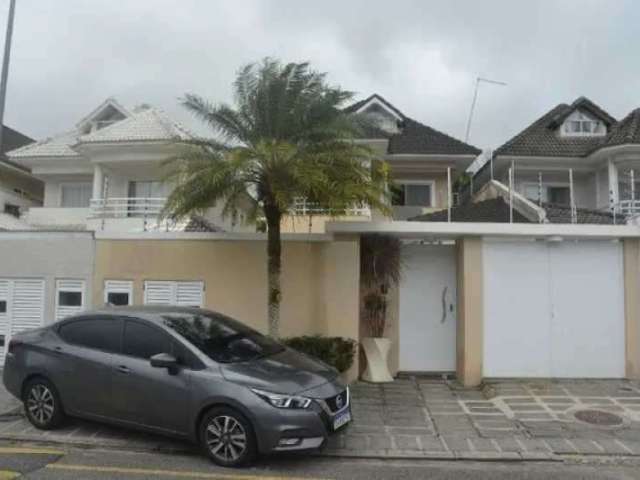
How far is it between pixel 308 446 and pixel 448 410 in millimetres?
3158

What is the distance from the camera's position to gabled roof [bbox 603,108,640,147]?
779 inches

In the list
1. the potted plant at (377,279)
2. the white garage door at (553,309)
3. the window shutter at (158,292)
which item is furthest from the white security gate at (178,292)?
the white garage door at (553,309)

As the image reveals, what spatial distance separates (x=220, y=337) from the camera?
272 inches

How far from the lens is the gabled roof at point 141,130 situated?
63.2 ft

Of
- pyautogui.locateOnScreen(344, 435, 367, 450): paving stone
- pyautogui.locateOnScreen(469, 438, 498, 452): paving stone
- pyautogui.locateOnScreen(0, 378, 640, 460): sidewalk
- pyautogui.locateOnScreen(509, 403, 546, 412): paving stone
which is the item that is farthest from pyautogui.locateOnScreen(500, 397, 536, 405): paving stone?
pyautogui.locateOnScreen(344, 435, 367, 450): paving stone

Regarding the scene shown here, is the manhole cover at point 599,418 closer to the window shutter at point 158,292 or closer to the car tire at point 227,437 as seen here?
the car tire at point 227,437

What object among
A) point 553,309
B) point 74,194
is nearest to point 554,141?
point 553,309

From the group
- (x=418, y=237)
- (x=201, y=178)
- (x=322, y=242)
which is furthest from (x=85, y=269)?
(x=418, y=237)

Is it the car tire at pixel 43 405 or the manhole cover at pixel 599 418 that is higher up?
the car tire at pixel 43 405

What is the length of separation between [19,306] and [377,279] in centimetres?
694

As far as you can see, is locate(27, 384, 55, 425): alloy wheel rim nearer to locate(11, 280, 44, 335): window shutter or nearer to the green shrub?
the green shrub

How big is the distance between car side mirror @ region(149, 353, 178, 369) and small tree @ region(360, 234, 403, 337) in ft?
15.8

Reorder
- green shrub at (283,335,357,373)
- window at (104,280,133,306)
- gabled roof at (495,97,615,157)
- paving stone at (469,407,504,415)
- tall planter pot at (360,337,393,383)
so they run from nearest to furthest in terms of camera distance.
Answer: paving stone at (469,407,504,415), green shrub at (283,335,357,373), tall planter pot at (360,337,393,383), window at (104,280,133,306), gabled roof at (495,97,615,157)

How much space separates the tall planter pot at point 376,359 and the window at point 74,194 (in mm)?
17385
